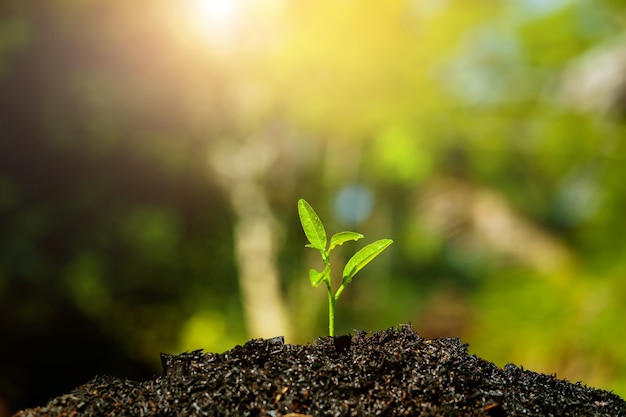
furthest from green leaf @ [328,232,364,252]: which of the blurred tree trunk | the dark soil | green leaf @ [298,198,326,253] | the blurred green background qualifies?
the blurred tree trunk

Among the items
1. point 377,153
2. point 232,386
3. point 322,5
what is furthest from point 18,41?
point 232,386

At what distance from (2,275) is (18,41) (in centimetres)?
121

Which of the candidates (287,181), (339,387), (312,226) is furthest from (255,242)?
(339,387)

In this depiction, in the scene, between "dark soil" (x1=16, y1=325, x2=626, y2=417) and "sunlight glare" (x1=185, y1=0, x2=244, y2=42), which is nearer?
"dark soil" (x1=16, y1=325, x2=626, y2=417)

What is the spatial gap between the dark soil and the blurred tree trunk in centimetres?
316

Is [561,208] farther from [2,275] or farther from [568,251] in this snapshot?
[2,275]

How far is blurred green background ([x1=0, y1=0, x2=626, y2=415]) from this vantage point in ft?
10.5

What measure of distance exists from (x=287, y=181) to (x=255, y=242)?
0.53m

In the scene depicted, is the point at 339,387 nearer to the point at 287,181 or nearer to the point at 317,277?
the point at 317,277

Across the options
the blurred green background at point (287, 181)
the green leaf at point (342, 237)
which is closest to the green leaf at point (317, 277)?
the green leaf at point (342, 237)

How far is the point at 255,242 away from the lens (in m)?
4.25

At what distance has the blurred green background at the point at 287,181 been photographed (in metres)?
3.21

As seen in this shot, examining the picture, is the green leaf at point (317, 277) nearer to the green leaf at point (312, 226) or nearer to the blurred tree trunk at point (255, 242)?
the green leaf at point (312, 226)

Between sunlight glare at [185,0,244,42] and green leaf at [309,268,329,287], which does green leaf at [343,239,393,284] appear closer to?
green leaf at [309,268,329,287]
